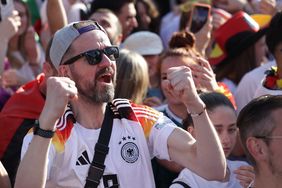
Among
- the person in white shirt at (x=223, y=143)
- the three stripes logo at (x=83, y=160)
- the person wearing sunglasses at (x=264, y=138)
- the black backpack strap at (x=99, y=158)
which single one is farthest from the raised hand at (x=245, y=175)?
the three stripes logo at (x=83, y=160)

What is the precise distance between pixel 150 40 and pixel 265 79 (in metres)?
1.97

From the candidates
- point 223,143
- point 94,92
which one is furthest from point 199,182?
point 94,92

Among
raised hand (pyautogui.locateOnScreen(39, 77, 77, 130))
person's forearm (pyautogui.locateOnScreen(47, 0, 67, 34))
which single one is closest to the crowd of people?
raised hand (pyautogui.locateOnScreen(39, 77, 77, 130))

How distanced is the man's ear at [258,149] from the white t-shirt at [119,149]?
422 mm

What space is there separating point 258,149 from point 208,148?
30 centimetres

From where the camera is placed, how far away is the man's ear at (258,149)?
3.97 m

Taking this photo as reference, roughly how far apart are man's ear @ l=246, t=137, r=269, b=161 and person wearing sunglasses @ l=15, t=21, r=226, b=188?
0.19 m

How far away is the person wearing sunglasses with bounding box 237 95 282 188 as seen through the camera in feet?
12.9

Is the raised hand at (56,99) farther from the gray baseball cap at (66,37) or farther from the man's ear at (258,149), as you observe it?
the man's ear at (258,149)

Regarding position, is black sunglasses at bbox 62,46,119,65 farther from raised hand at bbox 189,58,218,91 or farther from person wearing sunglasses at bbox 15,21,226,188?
raised hand at bbox 189,58,218,91

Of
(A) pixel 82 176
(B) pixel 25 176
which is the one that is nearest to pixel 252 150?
Answer: (A) pixel 82 176

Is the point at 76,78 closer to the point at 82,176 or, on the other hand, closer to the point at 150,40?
the point at 82,176

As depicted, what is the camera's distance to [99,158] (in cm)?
400

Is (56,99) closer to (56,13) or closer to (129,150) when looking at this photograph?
(129,150)
